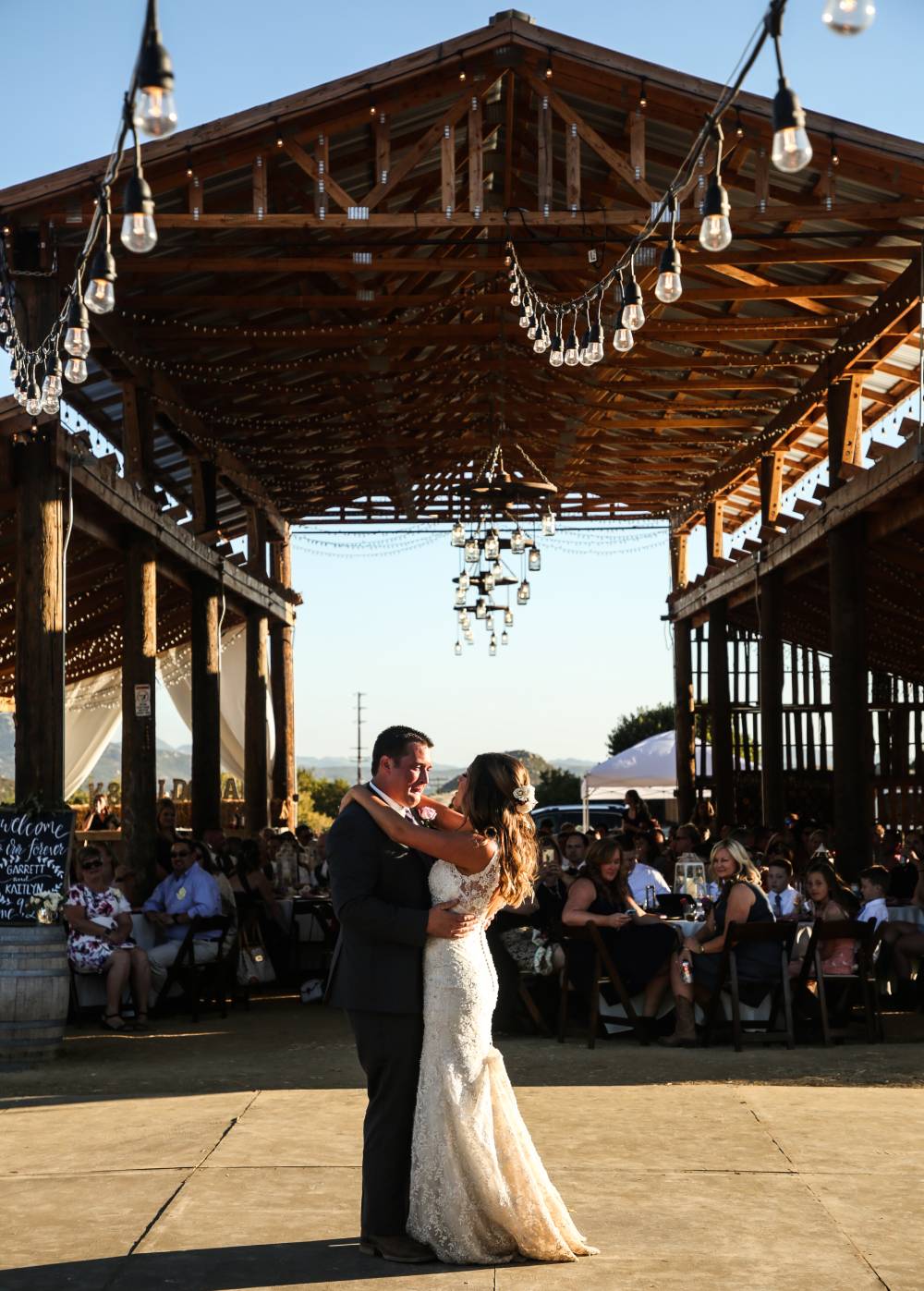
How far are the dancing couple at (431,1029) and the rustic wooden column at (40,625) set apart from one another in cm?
682

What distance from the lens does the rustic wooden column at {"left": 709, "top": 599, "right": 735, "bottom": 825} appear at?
74.1ft

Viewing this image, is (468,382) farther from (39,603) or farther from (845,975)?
(845,975)

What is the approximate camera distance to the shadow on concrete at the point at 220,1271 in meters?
4.22

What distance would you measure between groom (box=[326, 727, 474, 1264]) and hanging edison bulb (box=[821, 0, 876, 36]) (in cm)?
221

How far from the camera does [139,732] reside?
14.2m

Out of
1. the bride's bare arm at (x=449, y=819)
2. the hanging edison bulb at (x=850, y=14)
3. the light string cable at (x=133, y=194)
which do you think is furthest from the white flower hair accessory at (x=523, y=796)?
the hanging edison bulb at (x=850, y=14)

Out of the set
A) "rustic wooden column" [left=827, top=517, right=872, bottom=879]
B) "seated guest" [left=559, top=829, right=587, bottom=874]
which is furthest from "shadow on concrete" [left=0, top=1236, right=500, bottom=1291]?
"rustic wooden column" [left=827, top=517, right=872, bottom=879]

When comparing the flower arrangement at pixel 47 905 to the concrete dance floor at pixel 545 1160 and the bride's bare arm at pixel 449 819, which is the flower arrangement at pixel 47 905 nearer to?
the concrete dance floor at pixel 545 1160

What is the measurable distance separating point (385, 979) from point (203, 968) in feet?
20.4

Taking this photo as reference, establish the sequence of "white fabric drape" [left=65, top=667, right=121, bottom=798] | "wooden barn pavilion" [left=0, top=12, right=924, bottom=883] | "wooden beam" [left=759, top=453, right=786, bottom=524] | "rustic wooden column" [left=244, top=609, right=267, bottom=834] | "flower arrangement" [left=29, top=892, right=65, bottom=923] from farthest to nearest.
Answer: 1. "white fabric drape" [left=65, top=667, right=121, bottom=798]
2. "rustic wooden column" [left=244, top=609, right=267, bottom=834]
3. "wooden beam" [left=759, top=453, right=786, bottom=524]
4. "wooden barn pavilion" [left=0, top=12, right=924, bottom=883]
5. "flower arrangement" [left=29, top=892, right=65, bottom=923]

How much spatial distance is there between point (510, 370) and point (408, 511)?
7.54 meters

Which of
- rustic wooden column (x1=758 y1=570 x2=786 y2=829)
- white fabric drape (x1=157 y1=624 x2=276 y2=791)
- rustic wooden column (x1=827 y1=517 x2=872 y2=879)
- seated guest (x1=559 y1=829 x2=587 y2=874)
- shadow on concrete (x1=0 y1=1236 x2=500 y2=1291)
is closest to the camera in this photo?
shadow on concrete (x1=0 y1=1236 x2=500 y2=1291)

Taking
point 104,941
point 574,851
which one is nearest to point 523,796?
point 104,941

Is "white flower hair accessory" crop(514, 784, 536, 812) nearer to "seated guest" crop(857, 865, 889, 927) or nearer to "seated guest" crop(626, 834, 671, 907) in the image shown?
"seated guest" crop(857, 865, 889, 927)
